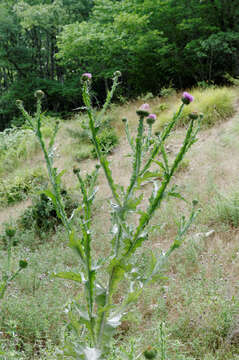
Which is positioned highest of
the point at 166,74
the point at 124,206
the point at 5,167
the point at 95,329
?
the point at 124,206

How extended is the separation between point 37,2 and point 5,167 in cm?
1235

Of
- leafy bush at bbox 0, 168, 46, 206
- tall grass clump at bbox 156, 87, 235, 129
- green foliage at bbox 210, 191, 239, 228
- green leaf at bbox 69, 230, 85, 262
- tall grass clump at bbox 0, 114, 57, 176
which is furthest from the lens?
tall grass clump at bbox 0, 114, 57, 176

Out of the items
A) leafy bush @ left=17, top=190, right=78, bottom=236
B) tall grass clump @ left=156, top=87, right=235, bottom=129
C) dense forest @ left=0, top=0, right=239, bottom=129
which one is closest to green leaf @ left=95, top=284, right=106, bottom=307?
leafy bush @ left=17, top=190, right=78, bottom=236

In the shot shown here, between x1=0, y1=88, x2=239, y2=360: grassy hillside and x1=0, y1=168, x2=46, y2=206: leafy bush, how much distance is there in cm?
2

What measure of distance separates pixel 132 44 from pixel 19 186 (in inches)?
251

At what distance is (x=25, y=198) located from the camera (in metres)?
5.08

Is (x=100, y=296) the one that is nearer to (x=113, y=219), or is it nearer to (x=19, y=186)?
(x=113, y=219)

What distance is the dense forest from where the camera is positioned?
28.2 ft

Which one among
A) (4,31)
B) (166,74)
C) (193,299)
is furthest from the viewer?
(4,31)

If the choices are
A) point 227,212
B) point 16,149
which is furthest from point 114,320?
point 16,149

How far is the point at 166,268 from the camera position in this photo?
1384mm

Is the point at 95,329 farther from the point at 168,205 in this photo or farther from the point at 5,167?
the point at 5,167

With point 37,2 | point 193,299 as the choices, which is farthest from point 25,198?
point 37,2

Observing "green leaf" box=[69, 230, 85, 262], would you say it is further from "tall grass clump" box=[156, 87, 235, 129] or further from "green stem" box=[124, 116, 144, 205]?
"tall grass clump" box=[156, 87, 235, 129]
